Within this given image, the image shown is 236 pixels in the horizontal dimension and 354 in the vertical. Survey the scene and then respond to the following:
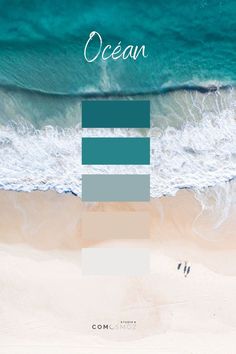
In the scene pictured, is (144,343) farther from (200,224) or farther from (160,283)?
(200,224)

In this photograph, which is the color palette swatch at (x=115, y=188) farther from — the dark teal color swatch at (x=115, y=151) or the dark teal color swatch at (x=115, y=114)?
the dark teal color swatch at (x=115, y=114)

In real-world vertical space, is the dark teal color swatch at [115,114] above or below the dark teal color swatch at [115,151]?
above

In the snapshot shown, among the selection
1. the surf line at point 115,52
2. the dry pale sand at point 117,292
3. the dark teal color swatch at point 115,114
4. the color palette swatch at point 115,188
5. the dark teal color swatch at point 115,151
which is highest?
the surf line at point 115,52

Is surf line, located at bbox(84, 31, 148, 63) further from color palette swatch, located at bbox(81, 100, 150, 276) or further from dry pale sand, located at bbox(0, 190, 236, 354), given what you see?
dry pale sand, located at bbox(0, 190, 236, 354)

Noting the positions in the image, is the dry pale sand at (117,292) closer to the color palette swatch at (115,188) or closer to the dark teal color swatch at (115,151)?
the color palette swatch at (115,188)

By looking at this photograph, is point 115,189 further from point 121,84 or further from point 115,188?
point 121,84

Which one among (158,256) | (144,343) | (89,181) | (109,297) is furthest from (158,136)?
(144,343)

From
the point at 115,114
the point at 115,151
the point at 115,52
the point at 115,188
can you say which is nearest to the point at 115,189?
the point at 115,188

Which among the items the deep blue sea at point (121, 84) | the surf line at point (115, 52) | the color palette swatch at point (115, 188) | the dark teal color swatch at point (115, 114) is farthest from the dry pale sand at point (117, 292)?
the surf line at point (115, 52)

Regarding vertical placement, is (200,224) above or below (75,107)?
below
